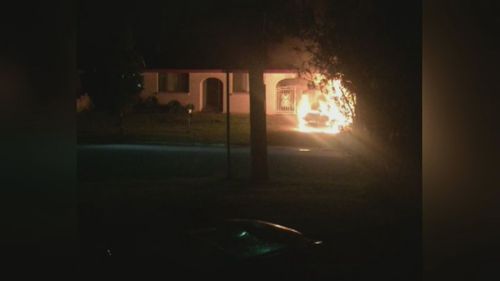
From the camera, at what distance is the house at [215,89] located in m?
37.7

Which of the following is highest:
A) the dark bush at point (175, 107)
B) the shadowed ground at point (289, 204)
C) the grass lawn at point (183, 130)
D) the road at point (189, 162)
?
the dark bush at point (175, 107)

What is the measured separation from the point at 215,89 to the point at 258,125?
88.9 ft

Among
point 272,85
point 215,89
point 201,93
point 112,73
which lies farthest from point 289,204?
point 215,89

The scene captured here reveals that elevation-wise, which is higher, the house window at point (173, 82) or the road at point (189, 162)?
the house window at point (173, 82)

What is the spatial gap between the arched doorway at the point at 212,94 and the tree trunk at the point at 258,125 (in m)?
26.3

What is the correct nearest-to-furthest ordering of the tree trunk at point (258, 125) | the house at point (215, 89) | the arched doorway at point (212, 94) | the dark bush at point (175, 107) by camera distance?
the tree trunk at point (258, 125) → the dark bush at point (175, 107) → the house at point (215, 89) → the arched doorway at point (212, 94)

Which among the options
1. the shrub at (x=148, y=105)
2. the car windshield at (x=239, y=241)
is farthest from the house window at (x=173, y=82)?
the car windshield at (x=239, y=241)

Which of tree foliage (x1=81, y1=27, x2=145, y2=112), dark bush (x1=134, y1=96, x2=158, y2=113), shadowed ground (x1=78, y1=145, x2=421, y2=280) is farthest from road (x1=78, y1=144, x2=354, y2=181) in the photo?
dark bush (x1=134, y1=96, x2=158, y2=113)

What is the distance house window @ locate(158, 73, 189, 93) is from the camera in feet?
129

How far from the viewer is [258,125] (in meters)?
13.4

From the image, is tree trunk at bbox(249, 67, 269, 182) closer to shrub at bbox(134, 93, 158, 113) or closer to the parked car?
the parked car

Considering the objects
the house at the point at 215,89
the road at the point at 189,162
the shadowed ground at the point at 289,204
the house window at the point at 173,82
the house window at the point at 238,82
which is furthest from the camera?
the house window at the point at 173,82

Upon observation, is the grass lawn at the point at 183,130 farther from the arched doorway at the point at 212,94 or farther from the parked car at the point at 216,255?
the parked car at the point at 216,255

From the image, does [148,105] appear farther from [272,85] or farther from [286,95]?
[286,95]
